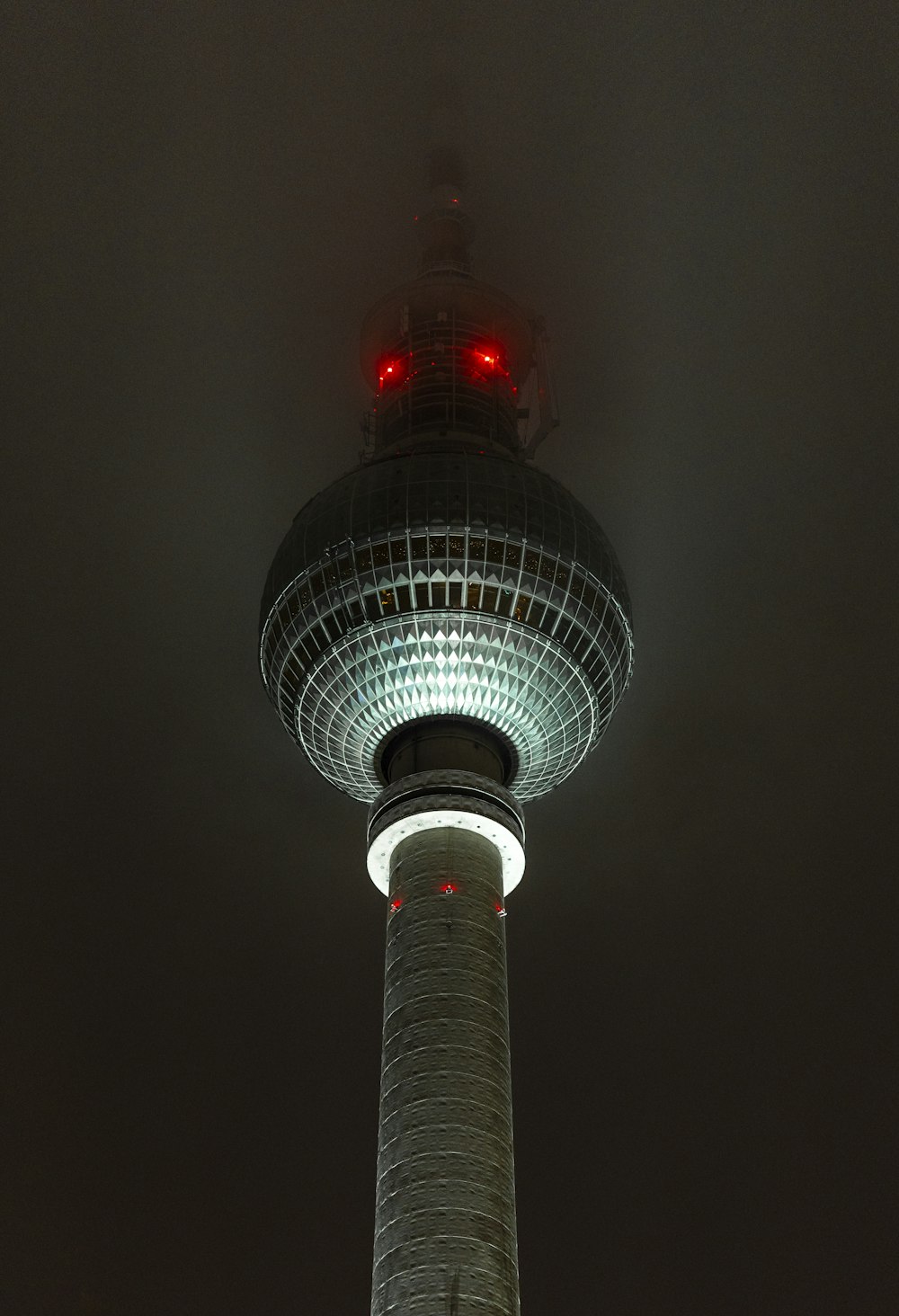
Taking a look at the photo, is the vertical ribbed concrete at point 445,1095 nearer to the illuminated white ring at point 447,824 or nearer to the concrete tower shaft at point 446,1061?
the concrete tower shaft at point 446,1061

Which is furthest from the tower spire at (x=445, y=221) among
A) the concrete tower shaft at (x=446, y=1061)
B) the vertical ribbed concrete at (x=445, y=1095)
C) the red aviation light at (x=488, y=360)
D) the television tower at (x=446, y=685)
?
the vertical ribbed concrete at (x=445, y=1095)

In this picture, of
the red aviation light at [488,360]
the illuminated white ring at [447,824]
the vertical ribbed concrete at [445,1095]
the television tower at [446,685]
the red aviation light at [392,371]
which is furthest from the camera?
the red aviation light at [488,360]

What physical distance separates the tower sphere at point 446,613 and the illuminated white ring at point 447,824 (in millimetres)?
3094

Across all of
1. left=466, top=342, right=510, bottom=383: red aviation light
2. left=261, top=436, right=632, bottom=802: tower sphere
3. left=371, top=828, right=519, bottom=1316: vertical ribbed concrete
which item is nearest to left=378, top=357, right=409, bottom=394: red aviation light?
left=466, top=342, right=510, bottom=383: red aviation light

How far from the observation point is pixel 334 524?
1339 inches

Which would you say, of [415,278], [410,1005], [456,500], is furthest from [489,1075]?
[415,278]

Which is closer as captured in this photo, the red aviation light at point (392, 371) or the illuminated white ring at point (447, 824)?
the illuminated white ring at point (447, 824)

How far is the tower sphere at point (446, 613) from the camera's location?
3275 centimetres

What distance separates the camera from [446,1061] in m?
26.9

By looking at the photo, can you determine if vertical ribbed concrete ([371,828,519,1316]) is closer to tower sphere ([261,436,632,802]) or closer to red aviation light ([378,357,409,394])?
tower sphere ([261,436,632,802])

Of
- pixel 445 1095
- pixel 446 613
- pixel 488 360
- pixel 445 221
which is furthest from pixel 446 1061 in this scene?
pixel 445 221

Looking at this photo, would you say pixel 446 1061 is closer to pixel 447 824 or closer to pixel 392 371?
pixel 447 824

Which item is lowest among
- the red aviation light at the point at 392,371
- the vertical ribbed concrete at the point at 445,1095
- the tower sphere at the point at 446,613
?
the vertical ribbed concrete at the point at 445,1095

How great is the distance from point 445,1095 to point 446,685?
1079 cm
